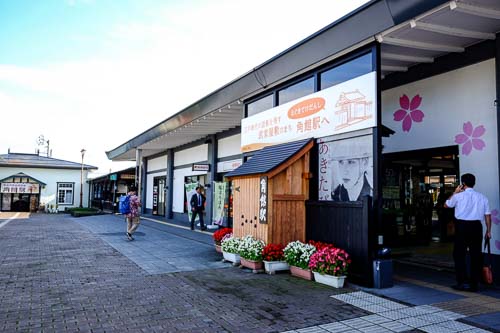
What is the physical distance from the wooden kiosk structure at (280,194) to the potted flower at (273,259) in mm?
248

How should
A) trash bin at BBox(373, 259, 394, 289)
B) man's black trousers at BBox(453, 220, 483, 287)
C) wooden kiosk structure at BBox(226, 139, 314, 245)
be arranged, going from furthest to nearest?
wooden kiosk structure at BBox(226, 139, 314, 245)
trash bin at BBox(373, 259, 394, 289)
man's black trousers at BBox(453, 220, 483, 287)

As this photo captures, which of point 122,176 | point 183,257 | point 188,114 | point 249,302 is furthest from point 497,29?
point 122,176

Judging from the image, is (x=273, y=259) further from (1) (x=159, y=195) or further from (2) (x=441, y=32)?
(1) (x=159, y=195)

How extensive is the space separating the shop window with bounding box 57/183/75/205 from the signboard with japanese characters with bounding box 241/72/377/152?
3099cm

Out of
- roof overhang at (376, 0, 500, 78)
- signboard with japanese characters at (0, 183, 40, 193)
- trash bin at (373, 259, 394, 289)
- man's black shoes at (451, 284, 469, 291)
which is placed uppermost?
roof overhang at (376, 0, 500, 78)

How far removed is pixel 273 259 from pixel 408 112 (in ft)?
13.4

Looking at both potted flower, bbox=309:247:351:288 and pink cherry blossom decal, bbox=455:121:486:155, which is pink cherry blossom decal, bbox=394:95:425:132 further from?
potted flower, bbox=309:247:351:288

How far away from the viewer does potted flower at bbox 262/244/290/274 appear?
6883 mm

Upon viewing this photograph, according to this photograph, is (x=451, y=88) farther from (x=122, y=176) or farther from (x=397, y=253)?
(x=122, y=176)

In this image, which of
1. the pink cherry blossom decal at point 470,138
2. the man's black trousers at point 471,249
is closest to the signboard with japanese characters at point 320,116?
the pink cherry blossom decal at point 470,138

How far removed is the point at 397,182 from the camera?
10.3 meters

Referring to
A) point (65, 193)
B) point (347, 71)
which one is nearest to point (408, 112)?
point (347, 71)

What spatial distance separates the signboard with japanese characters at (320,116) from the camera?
6328mm

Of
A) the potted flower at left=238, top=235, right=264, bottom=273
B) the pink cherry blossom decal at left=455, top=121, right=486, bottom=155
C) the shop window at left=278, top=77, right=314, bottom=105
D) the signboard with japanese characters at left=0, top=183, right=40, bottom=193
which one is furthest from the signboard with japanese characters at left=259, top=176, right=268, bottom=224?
the signboard with japanese characters at left=0, top=183, right=40, bottom=193
